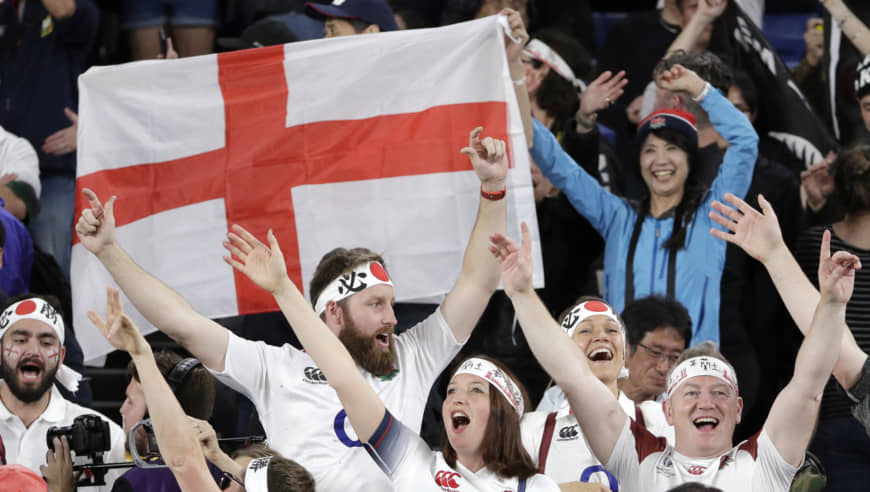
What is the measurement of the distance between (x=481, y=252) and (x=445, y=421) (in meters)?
0.84

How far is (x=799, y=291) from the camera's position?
5508 mm

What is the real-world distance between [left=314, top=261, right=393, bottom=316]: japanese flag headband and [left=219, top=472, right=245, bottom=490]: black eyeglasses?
833 millimetres

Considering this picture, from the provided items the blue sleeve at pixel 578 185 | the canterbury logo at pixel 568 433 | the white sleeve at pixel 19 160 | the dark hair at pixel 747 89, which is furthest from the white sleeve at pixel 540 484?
the white sleeve at pixel 19 160

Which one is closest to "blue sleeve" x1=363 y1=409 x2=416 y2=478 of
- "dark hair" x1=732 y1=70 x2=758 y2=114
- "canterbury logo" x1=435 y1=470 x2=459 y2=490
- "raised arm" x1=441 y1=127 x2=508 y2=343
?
"canterbury logo" x1=435 y1=470 x2=459 y2=490

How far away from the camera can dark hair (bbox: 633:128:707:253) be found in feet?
23.1

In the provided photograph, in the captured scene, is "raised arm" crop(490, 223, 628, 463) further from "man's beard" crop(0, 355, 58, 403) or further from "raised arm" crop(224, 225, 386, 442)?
"man's beard" crop(0, 355, 58, 403)

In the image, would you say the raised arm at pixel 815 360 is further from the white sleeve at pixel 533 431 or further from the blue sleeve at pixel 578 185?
the blue sleeve at pixel 578 185

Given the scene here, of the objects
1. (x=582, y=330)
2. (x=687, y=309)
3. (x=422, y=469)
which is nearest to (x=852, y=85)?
(x=687, y=309)

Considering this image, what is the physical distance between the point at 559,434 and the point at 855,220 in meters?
1.92

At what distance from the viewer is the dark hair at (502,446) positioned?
541 cm

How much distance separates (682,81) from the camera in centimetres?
711

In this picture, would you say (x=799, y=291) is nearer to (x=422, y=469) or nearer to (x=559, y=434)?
(x=559, y=434)

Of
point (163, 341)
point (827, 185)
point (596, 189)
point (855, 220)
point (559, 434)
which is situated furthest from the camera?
point (163, 341)

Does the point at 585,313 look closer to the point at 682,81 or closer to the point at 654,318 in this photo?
the point at 654,318
